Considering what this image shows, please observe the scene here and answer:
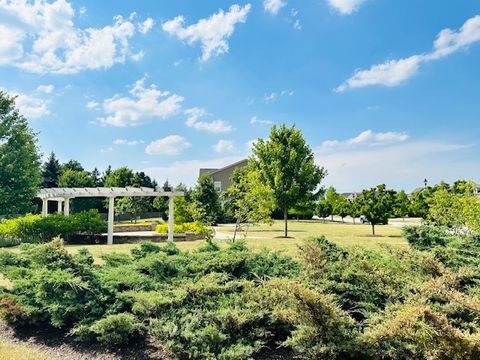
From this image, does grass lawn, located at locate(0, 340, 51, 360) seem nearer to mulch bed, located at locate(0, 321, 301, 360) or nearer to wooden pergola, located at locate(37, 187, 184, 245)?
mulch bed, located at locate(0, 321, 301, 360)

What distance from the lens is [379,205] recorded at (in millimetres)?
23641

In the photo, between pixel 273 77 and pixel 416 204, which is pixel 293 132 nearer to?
pixel 273 77

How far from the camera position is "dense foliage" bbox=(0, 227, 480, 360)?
359cm

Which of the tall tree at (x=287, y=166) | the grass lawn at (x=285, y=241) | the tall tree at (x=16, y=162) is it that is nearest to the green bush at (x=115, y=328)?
the grass lawn at (x=285, y=241)

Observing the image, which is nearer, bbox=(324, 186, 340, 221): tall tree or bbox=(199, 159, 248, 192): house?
bbox=(324, 186, 340, 221): tall tree

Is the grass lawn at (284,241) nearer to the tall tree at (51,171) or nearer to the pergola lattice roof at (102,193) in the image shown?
the pergola lattice roof at (102,193)

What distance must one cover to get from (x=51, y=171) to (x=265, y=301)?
43795 millimetres

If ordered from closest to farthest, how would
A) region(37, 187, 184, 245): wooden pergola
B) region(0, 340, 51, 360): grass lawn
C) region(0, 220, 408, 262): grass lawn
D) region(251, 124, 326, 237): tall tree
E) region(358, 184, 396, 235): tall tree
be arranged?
region(0, 340, 51, 360): grass lawn < region(0, 220, 408, 262): grass lawn < region(37, 187, 184, 245): wooden pergola < region(251, 124, 326, 237): tall tree < region(358, 184, 396, 235): tall tree

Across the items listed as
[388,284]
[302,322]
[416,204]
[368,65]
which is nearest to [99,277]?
[302,322]

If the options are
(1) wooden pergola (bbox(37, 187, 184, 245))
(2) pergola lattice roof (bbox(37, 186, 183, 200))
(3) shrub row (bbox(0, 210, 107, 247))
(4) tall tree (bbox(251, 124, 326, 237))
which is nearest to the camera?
(3) shrub row (bbox(0, 210, 107, 247))

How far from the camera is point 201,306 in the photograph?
444 centimetres

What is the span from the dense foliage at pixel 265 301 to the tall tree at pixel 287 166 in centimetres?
1565

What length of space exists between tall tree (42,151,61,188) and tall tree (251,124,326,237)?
2824cm

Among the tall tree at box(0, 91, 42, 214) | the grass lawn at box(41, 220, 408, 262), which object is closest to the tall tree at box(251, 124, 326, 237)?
the grass lawn at box(41, 220, 408, 262)
